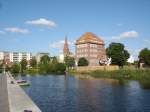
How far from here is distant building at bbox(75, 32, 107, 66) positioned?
615ft

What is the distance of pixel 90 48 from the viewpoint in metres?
190

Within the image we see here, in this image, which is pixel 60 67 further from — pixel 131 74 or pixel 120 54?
pixel 131 74

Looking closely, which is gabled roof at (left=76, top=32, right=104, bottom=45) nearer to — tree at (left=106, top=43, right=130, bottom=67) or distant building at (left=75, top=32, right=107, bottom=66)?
distant building at (left=75, top=32, right=107, bottom=66)

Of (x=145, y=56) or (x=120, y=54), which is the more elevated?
(x=120, y=54)

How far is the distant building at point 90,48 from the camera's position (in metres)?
188

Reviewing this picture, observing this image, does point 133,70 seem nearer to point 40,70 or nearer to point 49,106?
point 49,106

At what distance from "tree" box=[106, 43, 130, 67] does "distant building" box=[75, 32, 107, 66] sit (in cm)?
5067

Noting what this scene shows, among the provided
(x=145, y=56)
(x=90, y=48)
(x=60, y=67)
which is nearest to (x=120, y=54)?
(x=145, y=56)

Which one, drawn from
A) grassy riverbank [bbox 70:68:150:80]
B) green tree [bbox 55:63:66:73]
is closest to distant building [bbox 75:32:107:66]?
green tree [bbox 55:63:66:73]

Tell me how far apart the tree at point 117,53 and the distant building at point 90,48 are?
50667 millimetres

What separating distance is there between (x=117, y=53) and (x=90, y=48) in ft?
200

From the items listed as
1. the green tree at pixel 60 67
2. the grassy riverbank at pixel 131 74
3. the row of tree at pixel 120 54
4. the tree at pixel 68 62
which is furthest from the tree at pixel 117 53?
the tree at pixel 68 62

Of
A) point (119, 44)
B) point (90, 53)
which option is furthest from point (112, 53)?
point (90, 53)

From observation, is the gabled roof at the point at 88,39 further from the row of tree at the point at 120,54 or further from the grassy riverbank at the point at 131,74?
the grassy riverbank at the point at 131,74
